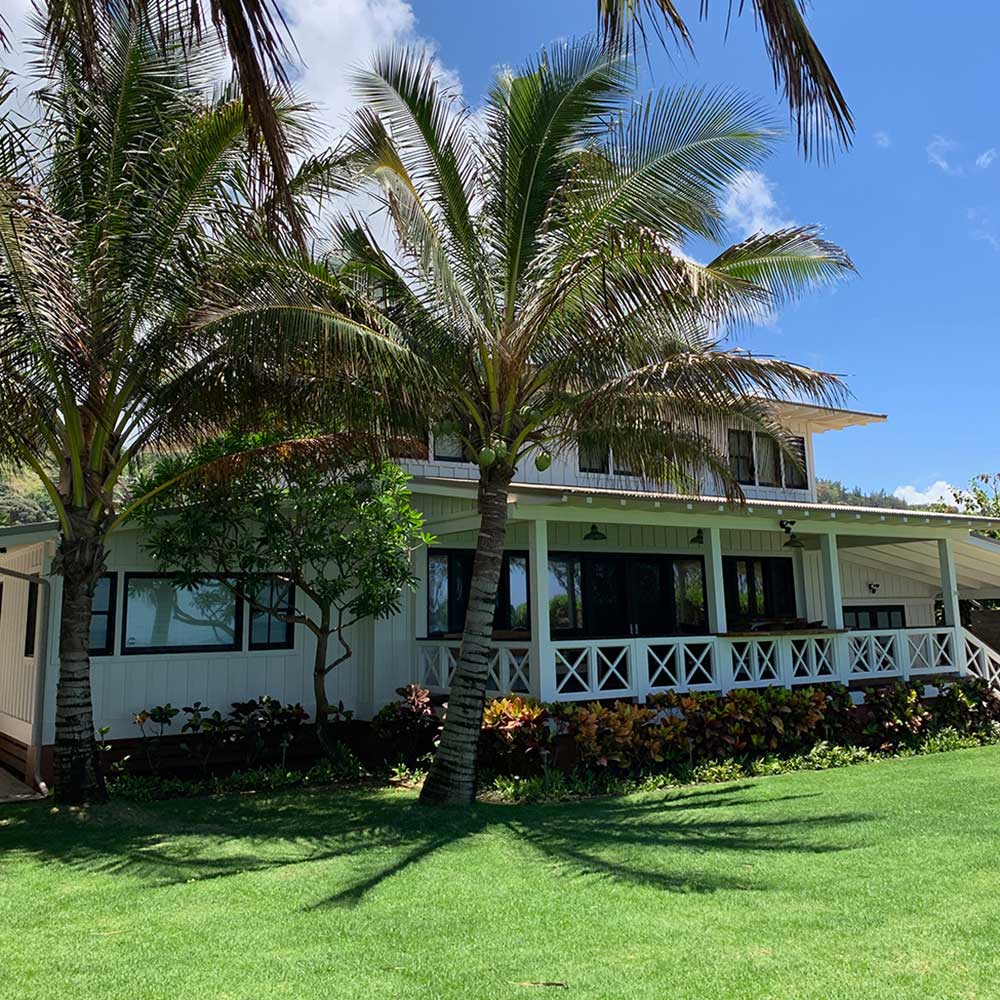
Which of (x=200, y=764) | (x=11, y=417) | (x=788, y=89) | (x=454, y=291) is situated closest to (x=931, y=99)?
(x=454, y=291)

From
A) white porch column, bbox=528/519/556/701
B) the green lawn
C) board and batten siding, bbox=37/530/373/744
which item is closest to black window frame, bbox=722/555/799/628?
white porch column, bbox=528/519/556/701

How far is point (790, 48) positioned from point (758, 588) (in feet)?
54.6

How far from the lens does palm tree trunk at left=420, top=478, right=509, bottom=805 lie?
9844mm

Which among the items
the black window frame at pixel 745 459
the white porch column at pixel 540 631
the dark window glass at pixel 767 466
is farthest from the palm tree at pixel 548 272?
the dark window glass at pixel 767 466

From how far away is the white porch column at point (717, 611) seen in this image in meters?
13.8

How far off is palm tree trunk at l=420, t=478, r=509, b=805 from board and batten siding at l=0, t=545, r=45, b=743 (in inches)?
222

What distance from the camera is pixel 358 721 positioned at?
45.1ft

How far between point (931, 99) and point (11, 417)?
12783mm

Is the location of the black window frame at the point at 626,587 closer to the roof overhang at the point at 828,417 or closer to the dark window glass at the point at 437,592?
the dark window glass at the point at 437,592

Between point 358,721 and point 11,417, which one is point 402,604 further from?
point 11,417

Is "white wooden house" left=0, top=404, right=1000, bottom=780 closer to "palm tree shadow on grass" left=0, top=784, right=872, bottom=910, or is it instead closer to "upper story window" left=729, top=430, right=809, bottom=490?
"upper story window" left=729, top=430, right=809, bottom=490

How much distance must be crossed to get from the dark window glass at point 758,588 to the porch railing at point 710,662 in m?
2.55

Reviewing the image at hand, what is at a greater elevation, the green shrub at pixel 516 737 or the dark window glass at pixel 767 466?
the dark window glass at pixel 767 466

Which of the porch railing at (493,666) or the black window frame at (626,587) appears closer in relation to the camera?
the porch railing at (493,666)
